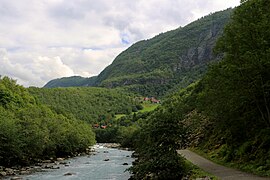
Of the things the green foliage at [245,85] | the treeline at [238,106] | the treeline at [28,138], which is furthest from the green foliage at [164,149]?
the treeline at [28,138]

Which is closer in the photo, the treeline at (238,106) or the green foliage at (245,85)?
the green foliage at (245,85)

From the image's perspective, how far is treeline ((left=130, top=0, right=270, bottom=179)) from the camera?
966 inches

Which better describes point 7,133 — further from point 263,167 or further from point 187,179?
point 263,167

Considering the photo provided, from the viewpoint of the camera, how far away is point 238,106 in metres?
30.2

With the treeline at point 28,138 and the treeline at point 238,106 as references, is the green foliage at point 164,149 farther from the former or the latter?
the treeline at point 28,138

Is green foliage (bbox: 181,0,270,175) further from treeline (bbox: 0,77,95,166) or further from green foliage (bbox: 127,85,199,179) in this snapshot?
treeline (bbox: 0,77,95,166)

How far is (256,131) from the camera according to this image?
102 ft

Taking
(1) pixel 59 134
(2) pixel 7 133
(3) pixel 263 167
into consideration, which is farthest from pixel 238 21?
(1) pixel 59 134

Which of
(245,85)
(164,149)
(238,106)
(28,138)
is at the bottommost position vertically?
(164,149)

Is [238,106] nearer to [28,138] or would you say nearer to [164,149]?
[164,149]

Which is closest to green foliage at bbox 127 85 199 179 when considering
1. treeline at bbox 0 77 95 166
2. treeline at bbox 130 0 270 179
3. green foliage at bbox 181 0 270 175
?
treeline at bbox 130 0 270 179

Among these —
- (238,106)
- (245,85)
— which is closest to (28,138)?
(238,106)

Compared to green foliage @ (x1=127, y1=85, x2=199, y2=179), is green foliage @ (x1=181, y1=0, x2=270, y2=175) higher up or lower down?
higher up

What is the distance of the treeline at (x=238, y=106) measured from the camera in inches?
966
